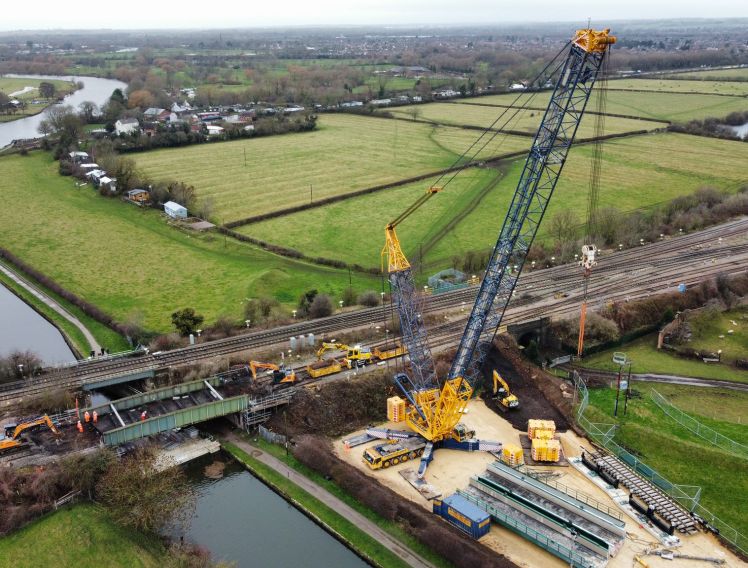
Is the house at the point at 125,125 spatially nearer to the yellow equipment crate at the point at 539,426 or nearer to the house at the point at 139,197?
the house at the point at 139,197

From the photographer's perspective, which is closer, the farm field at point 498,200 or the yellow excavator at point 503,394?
the yellow excavator at point 503,394

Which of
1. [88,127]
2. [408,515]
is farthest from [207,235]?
[88,127]

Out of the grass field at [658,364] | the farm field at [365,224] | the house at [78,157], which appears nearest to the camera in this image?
the grass field at [658,364]

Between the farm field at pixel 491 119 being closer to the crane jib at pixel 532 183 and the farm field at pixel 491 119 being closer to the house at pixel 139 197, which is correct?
the house at pixel 139 197

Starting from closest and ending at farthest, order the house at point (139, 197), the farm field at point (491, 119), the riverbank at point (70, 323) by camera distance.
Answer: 1. the riverbank at point (70, 323)
2. the house at point (139, 197)
3. the farm field at point (491, 119)

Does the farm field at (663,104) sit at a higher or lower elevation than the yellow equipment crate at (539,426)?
higher

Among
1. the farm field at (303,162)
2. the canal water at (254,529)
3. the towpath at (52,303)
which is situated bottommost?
the canal water at (254,529)

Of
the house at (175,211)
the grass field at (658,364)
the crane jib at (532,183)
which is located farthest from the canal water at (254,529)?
the house at (175,211)
